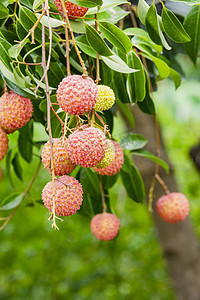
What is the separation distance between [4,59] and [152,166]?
3.54 ft

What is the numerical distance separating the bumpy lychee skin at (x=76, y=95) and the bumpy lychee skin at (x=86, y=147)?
0.11 ft

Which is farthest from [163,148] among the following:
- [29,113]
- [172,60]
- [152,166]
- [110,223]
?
[29,113]

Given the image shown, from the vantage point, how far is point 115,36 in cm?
66

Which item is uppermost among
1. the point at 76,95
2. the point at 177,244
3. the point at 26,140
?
the point at 76,95

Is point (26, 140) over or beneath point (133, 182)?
over

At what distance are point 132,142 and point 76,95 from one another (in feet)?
1.40

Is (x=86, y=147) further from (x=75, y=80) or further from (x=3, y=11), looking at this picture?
(x=3, y=11)

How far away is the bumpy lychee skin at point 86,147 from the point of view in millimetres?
558

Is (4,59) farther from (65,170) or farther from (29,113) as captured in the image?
(65,170)

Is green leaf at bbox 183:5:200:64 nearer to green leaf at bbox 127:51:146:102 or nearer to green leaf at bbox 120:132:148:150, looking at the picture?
green leaf at bbox 127:51:146:102

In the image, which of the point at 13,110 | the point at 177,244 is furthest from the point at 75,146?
the point at 177,244

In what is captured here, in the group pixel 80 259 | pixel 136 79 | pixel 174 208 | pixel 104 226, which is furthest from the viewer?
pixel 80 259

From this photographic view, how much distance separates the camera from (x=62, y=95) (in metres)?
0.56

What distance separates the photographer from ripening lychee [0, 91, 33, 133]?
2.20ft
